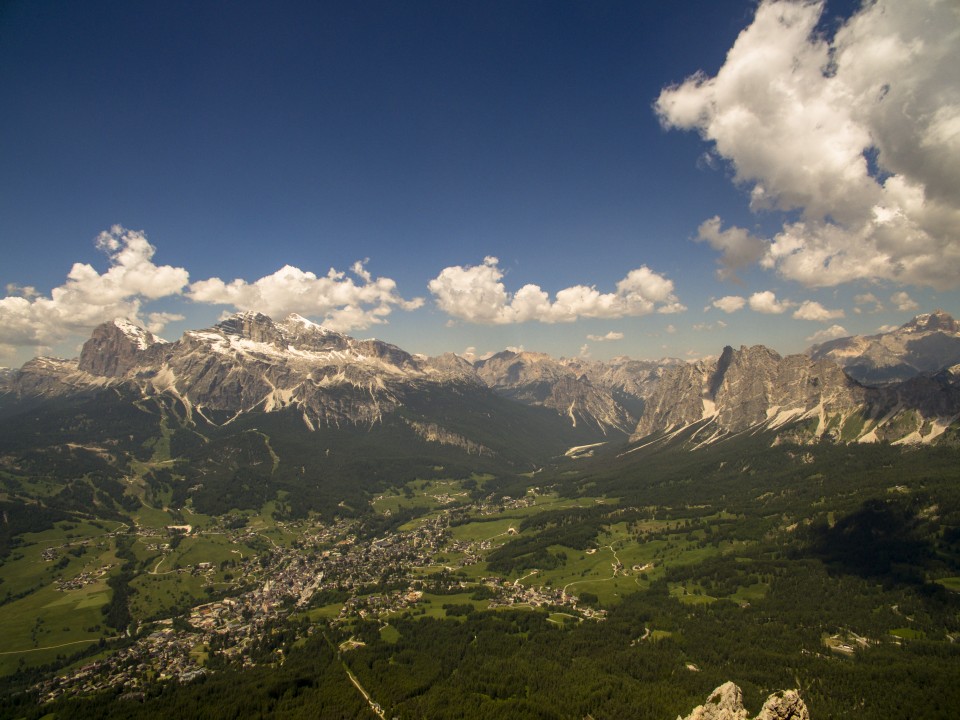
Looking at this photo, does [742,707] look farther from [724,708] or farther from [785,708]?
[785,708]

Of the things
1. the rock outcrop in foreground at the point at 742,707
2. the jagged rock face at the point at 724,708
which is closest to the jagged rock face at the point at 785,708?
the rock outcrop in foreground at the point at 742,707

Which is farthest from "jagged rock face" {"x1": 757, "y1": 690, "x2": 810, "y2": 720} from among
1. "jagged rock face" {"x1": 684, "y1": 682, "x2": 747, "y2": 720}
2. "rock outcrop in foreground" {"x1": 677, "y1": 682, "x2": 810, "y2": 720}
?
"jagged rock face" {"x1": 684, "y1": 682, "x2": 747, "y2": 720}

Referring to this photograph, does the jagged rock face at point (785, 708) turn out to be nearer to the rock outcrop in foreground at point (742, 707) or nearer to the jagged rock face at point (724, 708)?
the rock outcrop in foreground at point (742, 707)

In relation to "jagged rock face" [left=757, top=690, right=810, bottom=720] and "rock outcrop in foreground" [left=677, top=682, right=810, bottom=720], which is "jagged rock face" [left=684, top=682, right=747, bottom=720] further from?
"jagged rock face" [left=757, top=690, right=810, bottom=720]

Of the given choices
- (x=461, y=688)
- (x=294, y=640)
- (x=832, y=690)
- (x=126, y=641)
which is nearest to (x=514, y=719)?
(x=461, y=688)

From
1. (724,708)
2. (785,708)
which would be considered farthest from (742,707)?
(785,708)

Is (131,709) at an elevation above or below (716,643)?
below

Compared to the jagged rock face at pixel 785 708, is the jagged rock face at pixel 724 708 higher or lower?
lower

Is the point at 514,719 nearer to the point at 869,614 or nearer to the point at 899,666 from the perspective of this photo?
the point at 899,666

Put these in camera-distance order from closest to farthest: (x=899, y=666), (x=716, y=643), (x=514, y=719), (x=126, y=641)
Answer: (x=514, y=719), (x=899, y=666), (x=716, y=643), (x=126, y=641)
